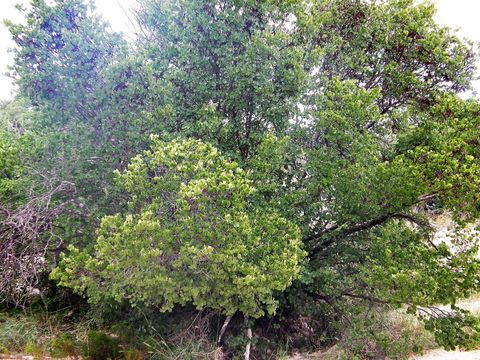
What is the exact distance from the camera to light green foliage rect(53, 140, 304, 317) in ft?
15.5

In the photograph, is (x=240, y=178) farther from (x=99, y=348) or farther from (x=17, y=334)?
(x=17, y=334)

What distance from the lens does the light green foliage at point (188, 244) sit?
4.71 m

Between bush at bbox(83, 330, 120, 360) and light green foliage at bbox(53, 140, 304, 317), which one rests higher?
light green foliage at bbox(53, 140, 304, 317)

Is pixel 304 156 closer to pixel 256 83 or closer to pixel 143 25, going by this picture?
pixel 256 83

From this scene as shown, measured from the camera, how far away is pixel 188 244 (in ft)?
15.3

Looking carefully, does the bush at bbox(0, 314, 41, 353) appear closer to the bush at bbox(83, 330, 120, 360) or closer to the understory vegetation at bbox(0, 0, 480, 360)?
the understory vegetation at bbox(0, 0, 480, 360)

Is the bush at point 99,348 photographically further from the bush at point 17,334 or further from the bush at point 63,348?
the bush at point 17,334

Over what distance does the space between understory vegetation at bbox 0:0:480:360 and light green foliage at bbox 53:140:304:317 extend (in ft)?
0.11

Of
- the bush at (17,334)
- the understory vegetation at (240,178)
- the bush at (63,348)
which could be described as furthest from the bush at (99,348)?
the bush at (17,334)

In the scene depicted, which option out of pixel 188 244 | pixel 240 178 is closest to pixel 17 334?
pixel 188 244

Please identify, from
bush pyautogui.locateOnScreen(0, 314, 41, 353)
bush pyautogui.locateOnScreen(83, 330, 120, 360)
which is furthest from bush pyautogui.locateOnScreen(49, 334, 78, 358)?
bush pyautogui.locateOnScreen(0, 314, 41, 353)

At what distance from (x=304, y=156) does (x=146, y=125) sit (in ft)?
9.46

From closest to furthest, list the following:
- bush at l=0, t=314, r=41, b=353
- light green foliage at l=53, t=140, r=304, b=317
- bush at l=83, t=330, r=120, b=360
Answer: light green foliage at l=53, t=140, r=304, b=317 → bush at l=83, t=330, r=120, b=360 → bush at l=0, t=314, r=41, b=353

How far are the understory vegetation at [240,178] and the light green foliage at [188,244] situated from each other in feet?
0.11
